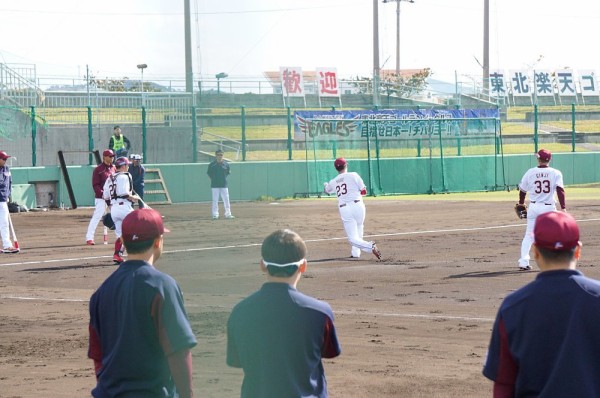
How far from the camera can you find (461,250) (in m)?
18.7

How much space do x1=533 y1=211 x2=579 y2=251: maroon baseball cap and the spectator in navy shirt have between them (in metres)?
0.91

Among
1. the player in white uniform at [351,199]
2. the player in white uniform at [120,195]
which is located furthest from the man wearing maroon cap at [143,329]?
the player in white uniform at [351,199]

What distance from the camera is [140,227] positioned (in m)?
4.61

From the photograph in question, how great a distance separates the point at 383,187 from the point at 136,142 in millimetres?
8607

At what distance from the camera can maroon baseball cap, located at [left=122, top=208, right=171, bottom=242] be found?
4602 millimetres

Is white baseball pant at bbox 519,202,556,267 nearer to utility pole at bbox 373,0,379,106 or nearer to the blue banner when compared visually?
the blue banner

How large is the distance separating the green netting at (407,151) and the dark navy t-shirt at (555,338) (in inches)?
1247

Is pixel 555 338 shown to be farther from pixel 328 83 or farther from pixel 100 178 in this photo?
pixel 328 83

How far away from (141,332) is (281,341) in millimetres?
629

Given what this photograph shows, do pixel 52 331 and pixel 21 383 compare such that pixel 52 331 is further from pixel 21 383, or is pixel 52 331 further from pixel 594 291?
pixel 594 291

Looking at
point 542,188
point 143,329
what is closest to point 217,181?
point 542,188

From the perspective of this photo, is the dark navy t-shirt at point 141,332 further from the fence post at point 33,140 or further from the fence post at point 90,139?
the fence post at point 90,139

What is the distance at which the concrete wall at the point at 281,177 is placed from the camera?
103 feet

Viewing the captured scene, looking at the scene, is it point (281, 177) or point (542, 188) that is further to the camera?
point (281, 177)
